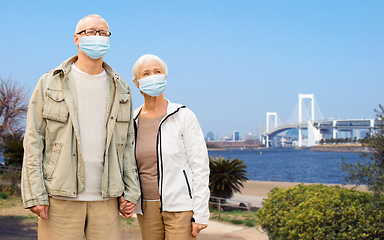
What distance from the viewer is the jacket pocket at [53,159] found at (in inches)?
77.4

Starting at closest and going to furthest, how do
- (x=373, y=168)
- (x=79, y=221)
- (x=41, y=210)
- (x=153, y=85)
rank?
(x=41, y=210), (x=79, y=221), (x=153, y=85), (x=373, y=168)

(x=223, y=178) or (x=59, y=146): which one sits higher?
(x=59, y=146)

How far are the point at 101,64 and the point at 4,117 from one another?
42.5 feet

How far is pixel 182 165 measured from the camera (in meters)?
2.38

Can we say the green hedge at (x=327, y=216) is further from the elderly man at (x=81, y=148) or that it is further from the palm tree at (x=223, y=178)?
the palm tree at (x=223, y=178)

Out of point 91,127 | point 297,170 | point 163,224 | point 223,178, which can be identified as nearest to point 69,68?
point 91,127

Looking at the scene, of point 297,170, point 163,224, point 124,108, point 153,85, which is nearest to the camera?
point 124,108

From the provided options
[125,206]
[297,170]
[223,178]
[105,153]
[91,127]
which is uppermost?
[91,127]

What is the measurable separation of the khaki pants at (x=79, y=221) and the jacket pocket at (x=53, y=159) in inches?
5.8

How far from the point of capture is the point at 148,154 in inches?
93.2

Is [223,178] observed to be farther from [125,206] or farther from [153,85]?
[125,206]

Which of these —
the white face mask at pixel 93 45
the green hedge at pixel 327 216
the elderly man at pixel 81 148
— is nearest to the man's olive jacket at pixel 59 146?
the elderly man at pixel 81 148

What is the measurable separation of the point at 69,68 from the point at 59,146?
0.50 m

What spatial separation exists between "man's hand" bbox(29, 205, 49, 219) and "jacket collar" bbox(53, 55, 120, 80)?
2.57 feet
